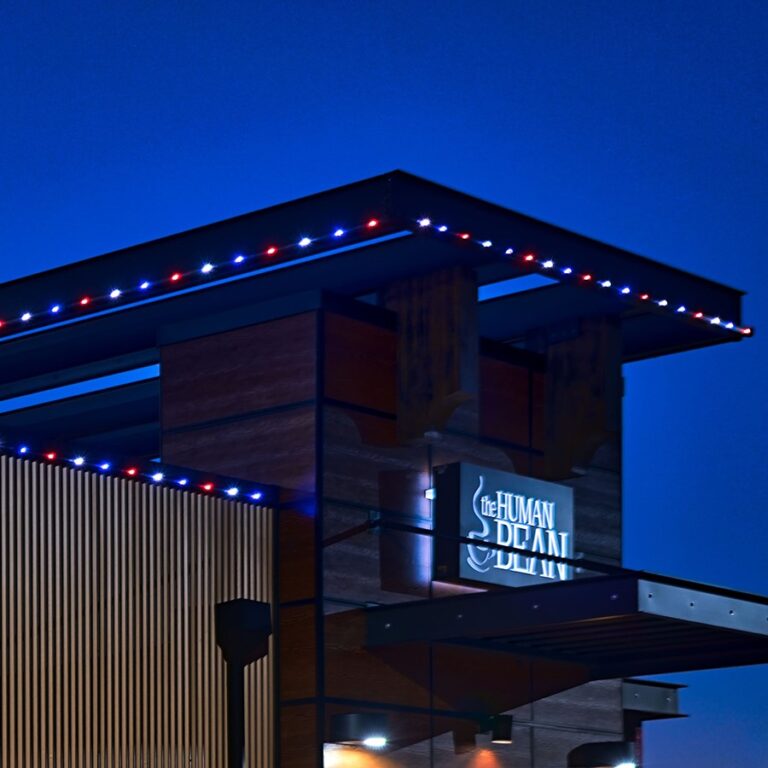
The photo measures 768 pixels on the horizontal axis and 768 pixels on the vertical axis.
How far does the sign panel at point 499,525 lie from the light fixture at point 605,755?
55.1 inches

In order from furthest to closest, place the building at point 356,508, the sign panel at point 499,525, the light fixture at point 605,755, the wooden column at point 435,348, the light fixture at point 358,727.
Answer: the light fixture at point 605,755 → the sign panel at point 499,525 → the wooden column at point 435,348 → the light fixture at point 358,727 → the building at point 356,508

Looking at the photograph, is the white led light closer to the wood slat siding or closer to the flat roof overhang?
the wood slat siding

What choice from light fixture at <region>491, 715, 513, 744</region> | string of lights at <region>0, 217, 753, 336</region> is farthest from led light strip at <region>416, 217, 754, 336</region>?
light fixture at <region>491, 715, 513, 744</region>

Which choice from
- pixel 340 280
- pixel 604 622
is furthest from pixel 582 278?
pixel 604 622

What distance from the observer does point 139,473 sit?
42.9 ft

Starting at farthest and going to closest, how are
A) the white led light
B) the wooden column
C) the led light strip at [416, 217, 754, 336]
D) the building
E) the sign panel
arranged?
the sign panel → the wooden column → the led light strip at [416, 217, 754, 336] → the white led light → the building

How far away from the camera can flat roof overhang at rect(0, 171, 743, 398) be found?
543 inches

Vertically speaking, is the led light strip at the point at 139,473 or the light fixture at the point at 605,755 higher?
the led light strip at the point at 139,473

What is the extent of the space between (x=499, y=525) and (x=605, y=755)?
7.06 feet

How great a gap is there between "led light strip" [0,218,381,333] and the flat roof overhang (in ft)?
0.09

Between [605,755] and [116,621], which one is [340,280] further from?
[605,755]

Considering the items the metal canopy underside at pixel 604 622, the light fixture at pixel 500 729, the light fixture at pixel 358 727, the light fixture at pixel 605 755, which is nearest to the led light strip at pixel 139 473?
the metal canopy underside at pixel 604 622

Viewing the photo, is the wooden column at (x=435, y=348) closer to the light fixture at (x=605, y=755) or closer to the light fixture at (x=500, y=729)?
the light fixture at (x=500, y=729)

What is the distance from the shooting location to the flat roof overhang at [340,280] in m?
13.8
